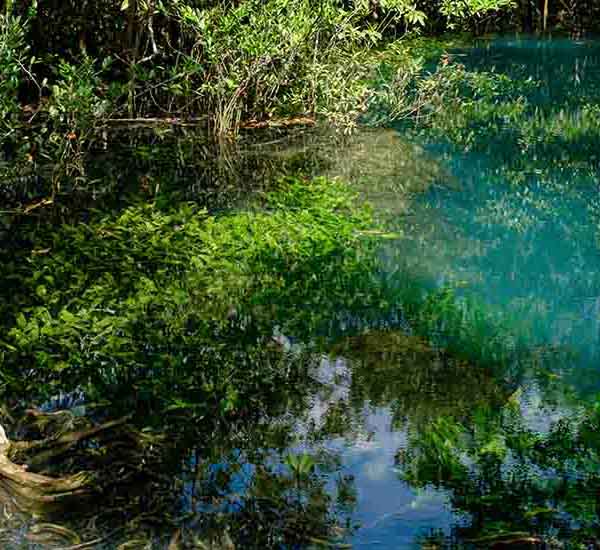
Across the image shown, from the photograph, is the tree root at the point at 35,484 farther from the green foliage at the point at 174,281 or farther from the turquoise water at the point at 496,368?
the turquoise water at the point at 496,368

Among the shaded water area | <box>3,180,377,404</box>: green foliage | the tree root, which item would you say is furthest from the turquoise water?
the tree root

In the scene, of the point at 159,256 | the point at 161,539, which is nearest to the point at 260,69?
the point at 159,256

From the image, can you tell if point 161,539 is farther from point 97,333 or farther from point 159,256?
point 159,256

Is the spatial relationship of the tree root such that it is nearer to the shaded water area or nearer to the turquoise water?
the shaded water area

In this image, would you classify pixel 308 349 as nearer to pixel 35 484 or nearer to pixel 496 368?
pixel 496 368

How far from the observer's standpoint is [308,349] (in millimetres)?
5008

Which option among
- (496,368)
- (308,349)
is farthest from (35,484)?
(496,368)

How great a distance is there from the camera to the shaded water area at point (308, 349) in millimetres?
3484

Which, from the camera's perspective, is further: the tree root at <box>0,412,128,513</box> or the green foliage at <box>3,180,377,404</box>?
the green foliage at <box>3,180,377,404</box>

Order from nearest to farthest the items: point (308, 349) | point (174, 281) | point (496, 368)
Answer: point (496, 368) → point (308, 349) → point (174, 281)

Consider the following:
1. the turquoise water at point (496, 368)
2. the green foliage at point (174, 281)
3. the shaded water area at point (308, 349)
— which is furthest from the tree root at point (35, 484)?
the turquoise water at point (496, 368)

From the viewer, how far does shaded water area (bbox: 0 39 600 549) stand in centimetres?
348

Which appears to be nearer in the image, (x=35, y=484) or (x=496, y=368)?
(x=35, y=484)

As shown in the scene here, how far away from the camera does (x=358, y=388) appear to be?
4543mm
